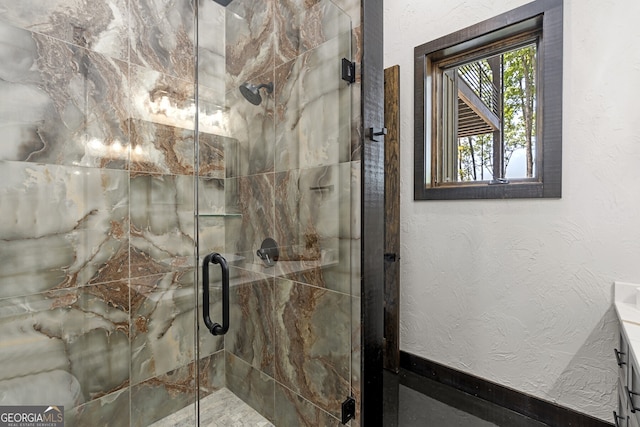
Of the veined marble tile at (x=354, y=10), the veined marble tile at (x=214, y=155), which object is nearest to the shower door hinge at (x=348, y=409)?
the veined marble tile at (x=214, y=155)

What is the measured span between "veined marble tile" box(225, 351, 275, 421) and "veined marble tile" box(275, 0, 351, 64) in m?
1.35

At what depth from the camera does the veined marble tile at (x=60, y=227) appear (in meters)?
1.32

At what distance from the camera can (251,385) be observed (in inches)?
58.5

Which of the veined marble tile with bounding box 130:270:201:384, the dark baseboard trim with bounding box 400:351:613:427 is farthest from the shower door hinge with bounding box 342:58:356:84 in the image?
the dark baseboard trim with bounding box 400:351:613:427

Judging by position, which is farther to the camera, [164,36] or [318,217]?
[164,36]

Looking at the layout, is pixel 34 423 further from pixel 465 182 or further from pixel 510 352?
pixel 465 182

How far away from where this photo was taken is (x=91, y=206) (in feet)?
4.99

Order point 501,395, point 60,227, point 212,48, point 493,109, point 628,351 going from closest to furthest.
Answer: point 628,351 < point 212,48 < point 60,227 < point 501,395 < point 493,109

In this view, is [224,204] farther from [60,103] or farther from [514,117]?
[514,117]

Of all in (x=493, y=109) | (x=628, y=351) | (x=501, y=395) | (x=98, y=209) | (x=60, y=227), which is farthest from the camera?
(x=493, y=109)

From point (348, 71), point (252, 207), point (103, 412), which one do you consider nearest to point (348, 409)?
point (252, 207)

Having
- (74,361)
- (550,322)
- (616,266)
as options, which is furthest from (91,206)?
(616,266)

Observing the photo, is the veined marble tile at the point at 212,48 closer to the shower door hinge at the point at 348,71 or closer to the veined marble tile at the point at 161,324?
the shower door hinge at the point at 348,71

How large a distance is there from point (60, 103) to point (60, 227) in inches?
21.7
